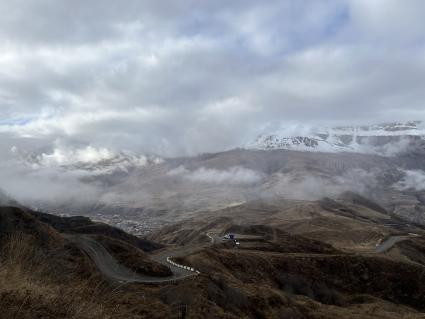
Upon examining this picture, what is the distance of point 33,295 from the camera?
1270cm

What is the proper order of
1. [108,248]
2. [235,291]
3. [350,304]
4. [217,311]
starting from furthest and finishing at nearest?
[350,304], [108,248], [235,291], [217,311]

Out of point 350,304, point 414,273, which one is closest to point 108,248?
point 350,304

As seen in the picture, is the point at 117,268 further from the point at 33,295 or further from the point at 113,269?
the point at 33,295

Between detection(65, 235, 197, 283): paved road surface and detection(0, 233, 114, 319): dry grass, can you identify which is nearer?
detection(0, 233, 114, 319): dry grass

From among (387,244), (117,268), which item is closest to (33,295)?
(117,268)

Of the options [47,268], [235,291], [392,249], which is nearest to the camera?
[47,268]

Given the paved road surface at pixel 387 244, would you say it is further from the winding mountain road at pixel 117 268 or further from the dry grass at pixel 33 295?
the dry grass at pixel 33 295

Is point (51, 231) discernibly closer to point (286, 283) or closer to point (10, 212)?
point (10, 212)

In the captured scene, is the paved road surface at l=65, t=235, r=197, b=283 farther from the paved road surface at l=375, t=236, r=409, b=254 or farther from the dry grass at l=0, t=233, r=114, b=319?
the paved road surface at l=375, t=236, r=409, b=254

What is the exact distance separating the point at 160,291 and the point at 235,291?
1270cm

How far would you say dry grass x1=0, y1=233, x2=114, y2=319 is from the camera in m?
12.0

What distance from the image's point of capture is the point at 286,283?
8719 cm

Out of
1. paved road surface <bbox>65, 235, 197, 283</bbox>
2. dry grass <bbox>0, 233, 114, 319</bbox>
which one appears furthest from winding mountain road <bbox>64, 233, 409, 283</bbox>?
dry grass <bbox>0, 233, 114, 319</bbox>

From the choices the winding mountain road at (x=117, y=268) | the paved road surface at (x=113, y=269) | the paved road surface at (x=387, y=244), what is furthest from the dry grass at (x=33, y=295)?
the paved road surface at (x=387, y=244)
